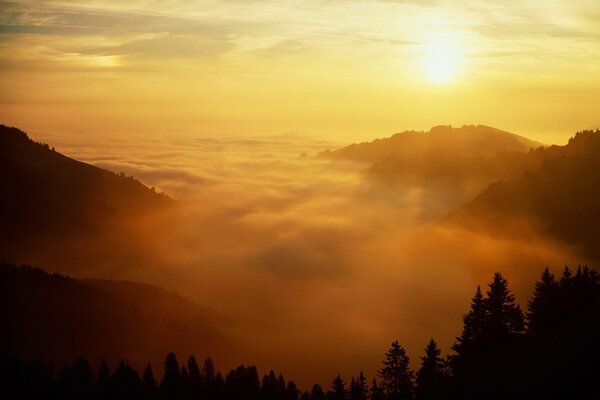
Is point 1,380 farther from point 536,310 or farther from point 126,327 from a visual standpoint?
point 126,327

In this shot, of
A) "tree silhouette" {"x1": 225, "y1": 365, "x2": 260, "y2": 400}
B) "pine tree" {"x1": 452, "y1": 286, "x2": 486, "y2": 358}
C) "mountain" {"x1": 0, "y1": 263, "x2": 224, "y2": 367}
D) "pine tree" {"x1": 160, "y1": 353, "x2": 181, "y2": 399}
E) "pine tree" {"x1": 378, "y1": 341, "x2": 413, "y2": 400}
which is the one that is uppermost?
"pine tree" {"x1": 452, "y1": 286, "x2": 486, "y2": 358}

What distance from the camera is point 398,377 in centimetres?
5494

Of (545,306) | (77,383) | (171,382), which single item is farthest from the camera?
(171,382)

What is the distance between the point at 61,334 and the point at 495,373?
6598 inches

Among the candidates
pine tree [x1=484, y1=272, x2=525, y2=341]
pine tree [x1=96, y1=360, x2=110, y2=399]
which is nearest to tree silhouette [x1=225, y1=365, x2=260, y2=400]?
pine tree [x1=96, y1=360, x2=110, y2=399]

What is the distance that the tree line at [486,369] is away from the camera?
129ft

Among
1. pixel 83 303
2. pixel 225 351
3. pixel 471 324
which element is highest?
pixel 471 324

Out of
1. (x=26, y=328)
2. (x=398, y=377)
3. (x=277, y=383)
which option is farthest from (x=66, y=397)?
(x=26, y=328)

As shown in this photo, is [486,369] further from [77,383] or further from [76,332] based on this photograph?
[76,332]

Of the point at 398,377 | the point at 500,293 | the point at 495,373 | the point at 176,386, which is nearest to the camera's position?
the point at 495,373

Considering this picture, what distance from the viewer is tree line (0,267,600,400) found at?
3947cm

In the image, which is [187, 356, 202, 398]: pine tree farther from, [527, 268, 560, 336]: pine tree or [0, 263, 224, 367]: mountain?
[0, 263, 224, 367]: mountain

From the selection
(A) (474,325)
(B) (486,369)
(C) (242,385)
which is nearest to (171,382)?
(C) (242,385)

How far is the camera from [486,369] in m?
46.4
